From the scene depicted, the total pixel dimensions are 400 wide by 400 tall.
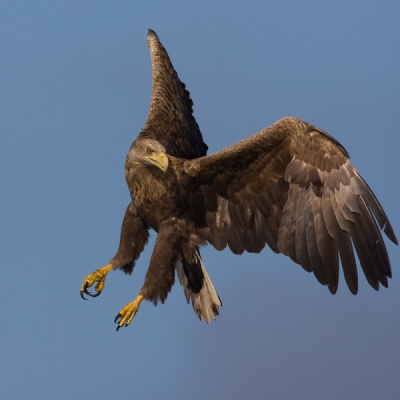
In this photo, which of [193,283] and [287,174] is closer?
[287,174]

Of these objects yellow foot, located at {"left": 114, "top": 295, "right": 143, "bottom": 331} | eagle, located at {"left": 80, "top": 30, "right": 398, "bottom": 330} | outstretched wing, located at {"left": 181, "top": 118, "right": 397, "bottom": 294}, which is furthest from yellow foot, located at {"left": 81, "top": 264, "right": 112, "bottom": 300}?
outstretched wing, located at {"left": 181, "top": 118, "right": 397, "bottom": 294}

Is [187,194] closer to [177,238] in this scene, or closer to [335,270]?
[177,238]

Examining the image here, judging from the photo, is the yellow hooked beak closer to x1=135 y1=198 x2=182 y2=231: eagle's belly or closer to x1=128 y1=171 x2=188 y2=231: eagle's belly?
x1=128 y1=171 x2=188 y2=231: eagle's belly

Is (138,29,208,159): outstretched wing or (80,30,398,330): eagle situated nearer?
(80,30,398,330): eagle

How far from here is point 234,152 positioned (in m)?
11.6

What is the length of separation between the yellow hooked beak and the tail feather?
1.29 m

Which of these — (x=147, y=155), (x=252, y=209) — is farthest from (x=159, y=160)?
(x=252, y=209)

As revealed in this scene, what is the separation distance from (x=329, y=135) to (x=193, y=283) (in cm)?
201

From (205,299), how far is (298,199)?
1.49 metres

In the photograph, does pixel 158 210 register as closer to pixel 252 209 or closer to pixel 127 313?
pixel 252 209

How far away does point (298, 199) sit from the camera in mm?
11867

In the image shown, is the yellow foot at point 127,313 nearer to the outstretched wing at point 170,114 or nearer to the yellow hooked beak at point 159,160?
the yellow hooked beak at point 159,160

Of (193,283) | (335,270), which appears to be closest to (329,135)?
(335,270)

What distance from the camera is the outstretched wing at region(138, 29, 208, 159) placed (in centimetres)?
1270
